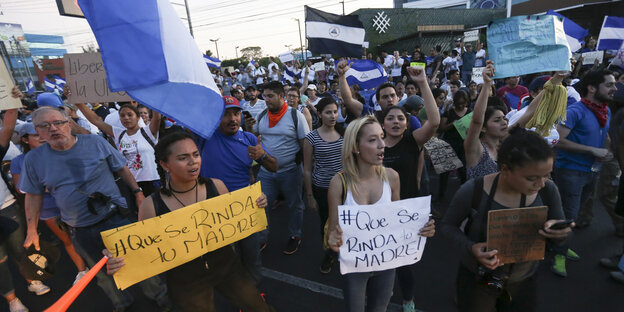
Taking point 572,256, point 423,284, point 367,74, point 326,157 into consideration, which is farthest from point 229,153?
point 367,74

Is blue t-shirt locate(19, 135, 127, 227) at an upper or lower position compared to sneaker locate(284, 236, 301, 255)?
upper

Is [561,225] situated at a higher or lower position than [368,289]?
higher

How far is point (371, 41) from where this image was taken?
3103 cm

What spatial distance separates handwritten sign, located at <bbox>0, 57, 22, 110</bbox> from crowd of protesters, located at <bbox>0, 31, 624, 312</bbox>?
0.07 meters

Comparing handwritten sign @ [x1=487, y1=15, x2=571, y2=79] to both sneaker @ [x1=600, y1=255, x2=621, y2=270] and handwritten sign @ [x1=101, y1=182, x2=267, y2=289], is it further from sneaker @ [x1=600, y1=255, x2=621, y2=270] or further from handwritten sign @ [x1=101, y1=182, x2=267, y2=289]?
handwritten sign @ [x1=101, y1=182, x2=267, y2=289]

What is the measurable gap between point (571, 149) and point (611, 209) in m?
1.33

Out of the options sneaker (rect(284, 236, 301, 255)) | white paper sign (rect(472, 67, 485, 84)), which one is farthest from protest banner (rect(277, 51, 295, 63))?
sneaker (rect(284, 236, 301, 255))

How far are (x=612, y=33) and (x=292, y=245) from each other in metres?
9.09


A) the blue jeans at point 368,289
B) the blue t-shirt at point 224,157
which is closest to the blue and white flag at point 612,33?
the blue jeans at point 368,289

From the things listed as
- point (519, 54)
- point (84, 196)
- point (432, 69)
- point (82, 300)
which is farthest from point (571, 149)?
A: point (432, 69)

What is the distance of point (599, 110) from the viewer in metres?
3.22

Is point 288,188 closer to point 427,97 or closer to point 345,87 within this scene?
point 345,87

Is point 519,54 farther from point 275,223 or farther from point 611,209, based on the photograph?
point 275,223

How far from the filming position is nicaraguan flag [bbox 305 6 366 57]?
614cm
